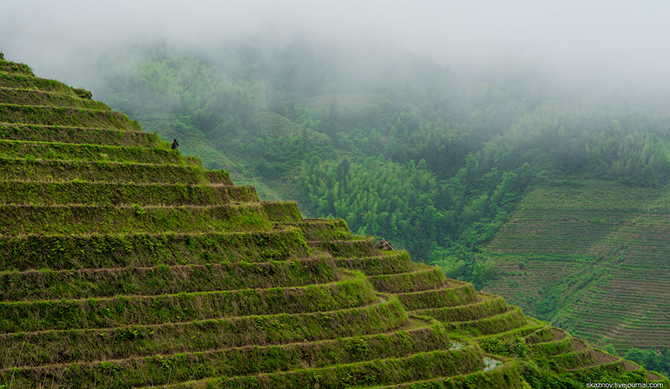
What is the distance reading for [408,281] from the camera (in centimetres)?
3394

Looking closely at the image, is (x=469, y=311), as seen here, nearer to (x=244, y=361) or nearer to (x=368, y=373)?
(x=368, y=373)

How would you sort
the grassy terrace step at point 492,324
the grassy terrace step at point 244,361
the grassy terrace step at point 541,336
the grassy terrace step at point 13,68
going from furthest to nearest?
the grassy terrace step at point 541,336 < the grassy terrace step at point 492,324 < the grassy terrace step at point 13,68 < the grassy terrace step at point 244,361

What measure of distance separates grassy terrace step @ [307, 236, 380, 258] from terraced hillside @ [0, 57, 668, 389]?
4.79 meters

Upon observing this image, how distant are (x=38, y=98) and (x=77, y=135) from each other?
2752 mm

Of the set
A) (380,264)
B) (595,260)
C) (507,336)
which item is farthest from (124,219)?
(595,260)

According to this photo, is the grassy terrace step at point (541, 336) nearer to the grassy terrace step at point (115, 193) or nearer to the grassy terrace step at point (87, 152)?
the grassy terrace step at point (115, 193)

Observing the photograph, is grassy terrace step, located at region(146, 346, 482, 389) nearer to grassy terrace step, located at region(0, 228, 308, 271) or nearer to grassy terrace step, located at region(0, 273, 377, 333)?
grassy terrace step, located at region(0, 273, 377, 333)

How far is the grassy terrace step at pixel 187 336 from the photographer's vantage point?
19.0 m

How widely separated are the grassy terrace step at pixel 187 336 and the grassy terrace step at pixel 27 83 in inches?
485

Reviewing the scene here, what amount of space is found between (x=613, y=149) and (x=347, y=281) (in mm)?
90889

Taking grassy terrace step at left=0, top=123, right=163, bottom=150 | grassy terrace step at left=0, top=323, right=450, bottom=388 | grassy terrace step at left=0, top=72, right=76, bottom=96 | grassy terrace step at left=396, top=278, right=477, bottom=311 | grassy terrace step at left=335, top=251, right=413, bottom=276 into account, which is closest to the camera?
grassy terrace step at left=0, top=323, right=450, bottom=388

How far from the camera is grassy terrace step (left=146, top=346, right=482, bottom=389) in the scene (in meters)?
20.6

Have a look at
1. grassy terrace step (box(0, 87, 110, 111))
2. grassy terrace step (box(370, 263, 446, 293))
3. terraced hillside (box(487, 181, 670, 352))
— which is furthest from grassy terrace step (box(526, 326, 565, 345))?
Result: terraced hillside (box(487, 181, 670, 352))

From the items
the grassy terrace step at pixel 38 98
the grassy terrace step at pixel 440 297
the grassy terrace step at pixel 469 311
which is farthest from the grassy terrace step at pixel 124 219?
the grassy terrace step at pixel 469 311
